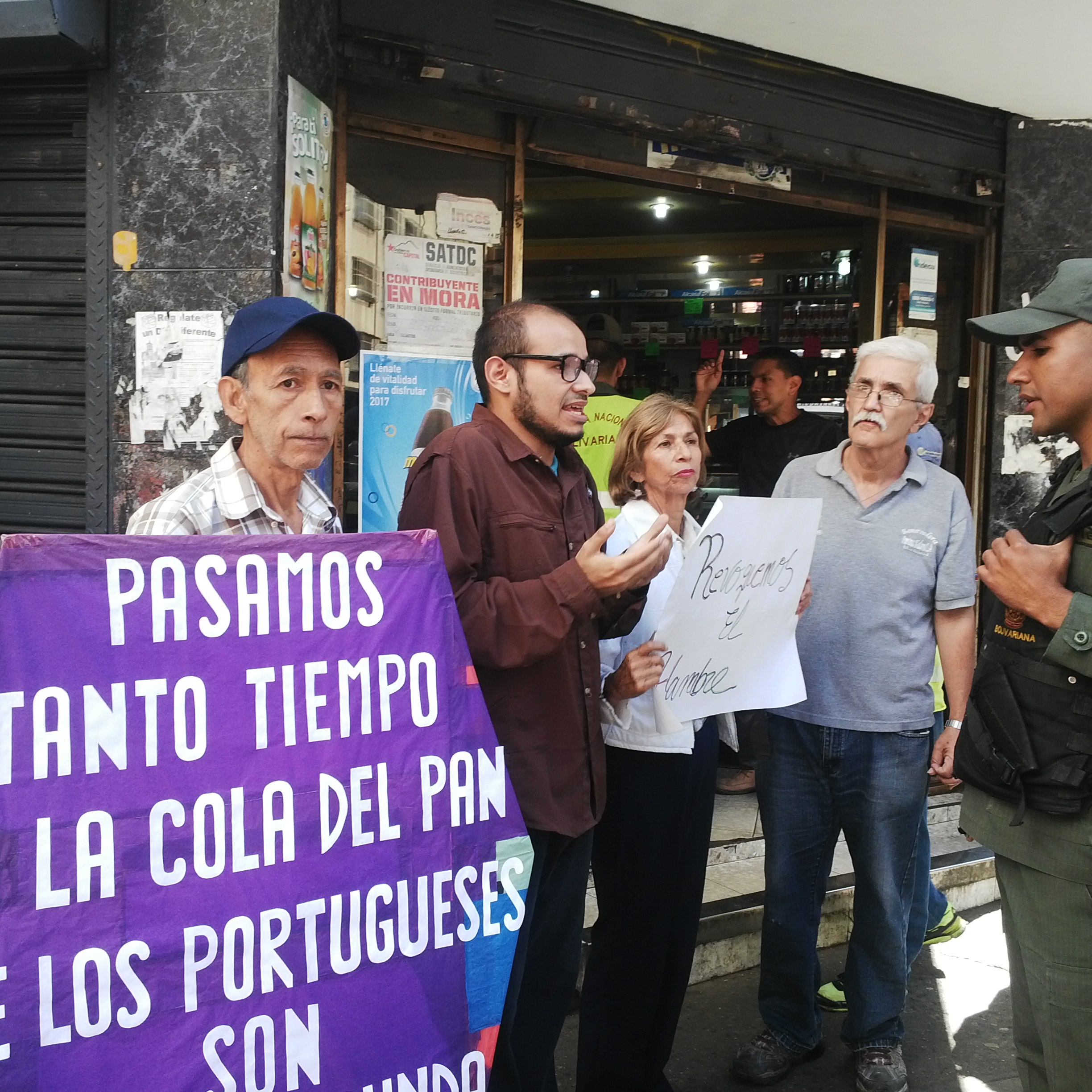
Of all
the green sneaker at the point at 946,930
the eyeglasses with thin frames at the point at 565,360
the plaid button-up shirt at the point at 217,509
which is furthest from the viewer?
the green sneaker at the point at 946,930

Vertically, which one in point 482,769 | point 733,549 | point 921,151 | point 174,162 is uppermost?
point 921,151

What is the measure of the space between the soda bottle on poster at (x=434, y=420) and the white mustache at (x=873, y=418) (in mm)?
1890

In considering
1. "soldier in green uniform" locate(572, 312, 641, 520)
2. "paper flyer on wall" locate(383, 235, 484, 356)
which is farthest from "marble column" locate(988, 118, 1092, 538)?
"paper flyer on wall" locate(383, 235, 484, 356)

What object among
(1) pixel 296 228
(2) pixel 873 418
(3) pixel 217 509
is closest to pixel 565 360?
(3) pixel 217 509

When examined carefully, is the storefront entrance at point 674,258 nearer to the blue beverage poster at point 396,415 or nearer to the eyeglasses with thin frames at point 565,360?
the blue beverage poster at point 396,415

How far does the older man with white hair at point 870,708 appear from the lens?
322 centimetres

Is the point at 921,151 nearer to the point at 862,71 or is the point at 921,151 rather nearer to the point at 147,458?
the point at 862,71

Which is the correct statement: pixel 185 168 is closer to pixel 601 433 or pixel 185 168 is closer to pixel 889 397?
pixel 601 433

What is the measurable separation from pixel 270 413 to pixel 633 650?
1088 millimetres

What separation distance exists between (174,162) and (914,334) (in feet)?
14.1

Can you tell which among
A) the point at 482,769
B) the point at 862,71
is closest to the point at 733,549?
the point at 482,769

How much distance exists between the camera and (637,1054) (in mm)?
2939

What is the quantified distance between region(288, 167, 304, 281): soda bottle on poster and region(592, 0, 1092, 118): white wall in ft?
5.43

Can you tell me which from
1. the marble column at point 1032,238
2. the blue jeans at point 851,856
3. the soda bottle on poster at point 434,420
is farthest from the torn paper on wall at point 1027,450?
the blue jeans at point 851,856
